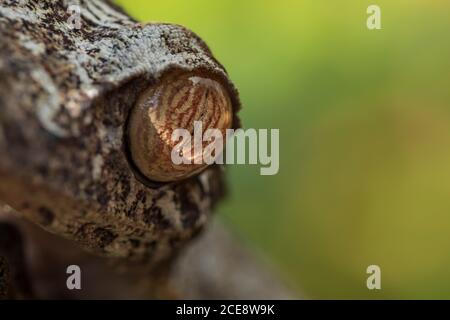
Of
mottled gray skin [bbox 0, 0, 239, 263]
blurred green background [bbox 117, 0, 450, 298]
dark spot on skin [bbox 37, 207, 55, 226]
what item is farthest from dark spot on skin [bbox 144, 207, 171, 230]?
blurred green background [bbox 117, 0, 450, 298]

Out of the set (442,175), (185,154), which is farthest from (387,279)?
(185,154)

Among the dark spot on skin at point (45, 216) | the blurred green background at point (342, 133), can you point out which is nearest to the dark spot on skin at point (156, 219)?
the dark spot on skin at point (45, 216)

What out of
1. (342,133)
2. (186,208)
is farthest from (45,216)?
(342,133)

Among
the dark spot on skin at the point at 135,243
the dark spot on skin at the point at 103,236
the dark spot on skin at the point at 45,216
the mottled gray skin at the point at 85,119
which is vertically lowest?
the dark spot on skin at the point at 135,243

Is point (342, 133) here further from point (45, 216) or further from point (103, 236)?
point (45, 216)

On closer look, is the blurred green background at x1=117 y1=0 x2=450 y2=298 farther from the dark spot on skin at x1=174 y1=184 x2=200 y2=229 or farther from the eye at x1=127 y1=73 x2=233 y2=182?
the eye at x1=127 y1=73 x2=233 y2=182

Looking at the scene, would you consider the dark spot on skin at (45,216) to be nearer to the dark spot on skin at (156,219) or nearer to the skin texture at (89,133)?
the skin texture at (89,133)
